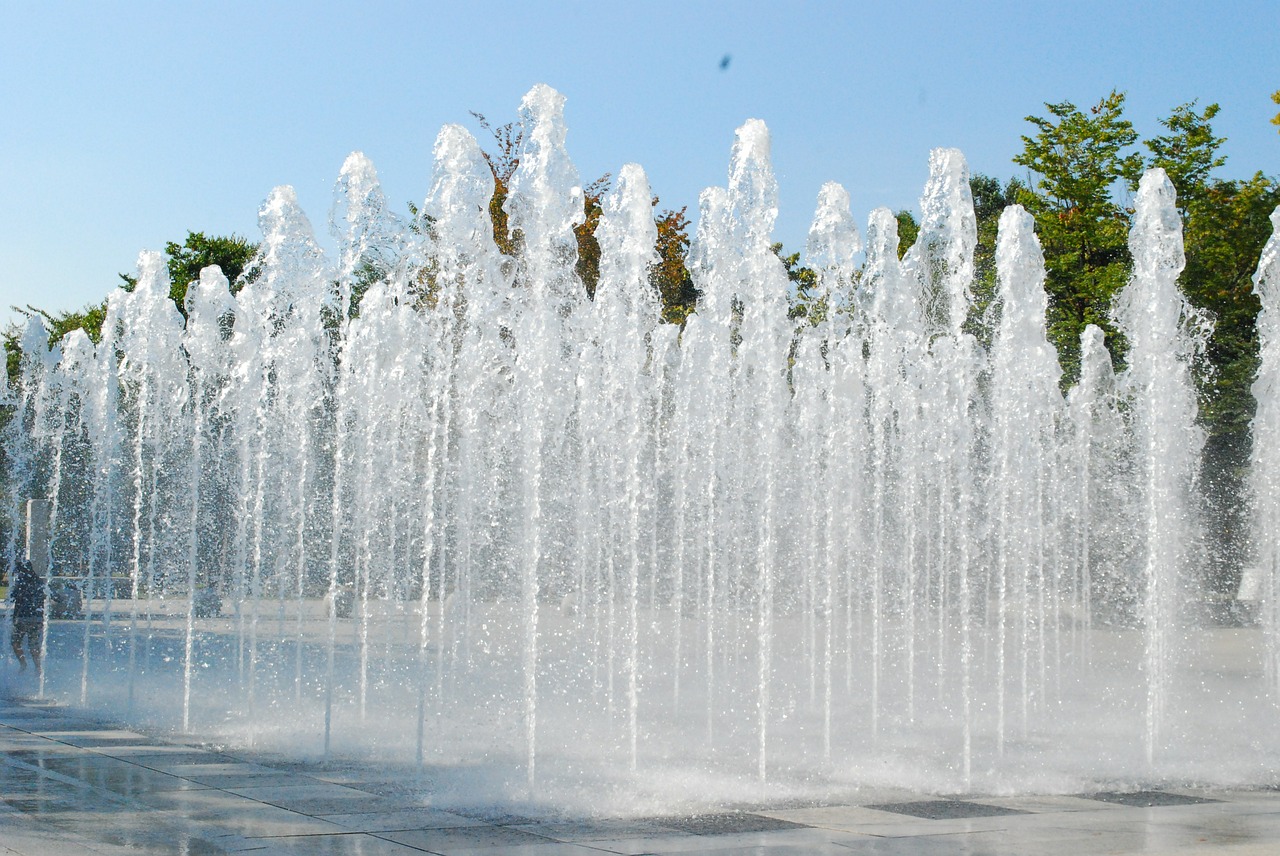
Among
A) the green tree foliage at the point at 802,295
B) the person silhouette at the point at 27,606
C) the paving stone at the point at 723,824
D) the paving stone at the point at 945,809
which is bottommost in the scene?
the paving stone at the point at 945,809

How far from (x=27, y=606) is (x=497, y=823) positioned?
10335mm

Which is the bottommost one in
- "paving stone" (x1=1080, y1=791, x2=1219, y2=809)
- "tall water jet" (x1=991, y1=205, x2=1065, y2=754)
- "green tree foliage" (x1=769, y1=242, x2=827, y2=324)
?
"paving stone" (x1=1080, y1=791, x2=1219, y2=809)

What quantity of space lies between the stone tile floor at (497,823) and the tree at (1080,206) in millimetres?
22842

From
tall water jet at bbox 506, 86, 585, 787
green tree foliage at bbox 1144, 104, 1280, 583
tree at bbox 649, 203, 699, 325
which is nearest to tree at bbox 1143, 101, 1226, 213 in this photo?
green tree foliage at bbox 1144, 104, 1280, 583

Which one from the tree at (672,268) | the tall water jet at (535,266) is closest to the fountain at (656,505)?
the tall water jet at (535,266)

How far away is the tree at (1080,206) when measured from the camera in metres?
30.2

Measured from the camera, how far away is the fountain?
33.1 ft

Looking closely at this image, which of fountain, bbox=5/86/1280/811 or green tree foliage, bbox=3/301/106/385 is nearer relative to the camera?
fountain, bbox=5/86/1280/811

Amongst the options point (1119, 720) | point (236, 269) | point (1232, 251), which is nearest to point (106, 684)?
point (1119, 720)

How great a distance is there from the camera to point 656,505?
25.0 meters

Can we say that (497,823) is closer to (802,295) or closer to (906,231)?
(802,295)

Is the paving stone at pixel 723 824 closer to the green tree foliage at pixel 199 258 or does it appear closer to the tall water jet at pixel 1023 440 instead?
the tall water jet at pixel 1023 440

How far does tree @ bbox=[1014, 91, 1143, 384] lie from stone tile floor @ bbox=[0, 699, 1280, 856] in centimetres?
2284

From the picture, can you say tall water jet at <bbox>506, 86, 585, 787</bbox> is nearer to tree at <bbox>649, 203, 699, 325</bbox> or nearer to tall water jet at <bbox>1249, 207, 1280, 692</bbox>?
tall water jet at <bbox>1249, 207, 1280, 692</bbox>
